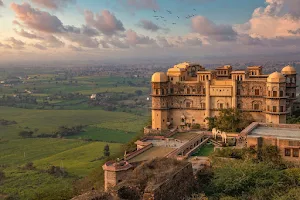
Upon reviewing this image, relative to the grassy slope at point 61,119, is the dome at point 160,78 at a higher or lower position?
higher

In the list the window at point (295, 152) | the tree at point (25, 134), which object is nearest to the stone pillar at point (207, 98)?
the window at point (295, 152)

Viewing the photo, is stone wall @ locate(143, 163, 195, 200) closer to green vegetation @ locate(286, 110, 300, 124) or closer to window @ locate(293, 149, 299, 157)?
window @ locate(293, 149, 299, 157)

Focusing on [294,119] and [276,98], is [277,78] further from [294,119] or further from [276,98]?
[294,119]

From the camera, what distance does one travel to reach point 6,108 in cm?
9794

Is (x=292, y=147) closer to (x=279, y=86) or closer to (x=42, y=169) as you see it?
(x=279, y=86)

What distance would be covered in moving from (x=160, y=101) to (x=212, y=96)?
512 centimetres

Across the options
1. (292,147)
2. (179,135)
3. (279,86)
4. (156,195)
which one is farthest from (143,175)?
(279,86)

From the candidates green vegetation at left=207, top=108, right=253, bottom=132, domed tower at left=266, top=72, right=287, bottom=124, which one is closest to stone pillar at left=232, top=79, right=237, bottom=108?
green vegetation at left=207, top=108, right=253, bottom=132

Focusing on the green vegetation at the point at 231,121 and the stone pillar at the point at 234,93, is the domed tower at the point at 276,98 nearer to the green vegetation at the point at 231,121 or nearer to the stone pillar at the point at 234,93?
the green vegetation at the point at 231,121

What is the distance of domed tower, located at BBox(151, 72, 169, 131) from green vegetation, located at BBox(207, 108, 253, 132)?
5.07 meters

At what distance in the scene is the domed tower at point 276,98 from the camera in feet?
104

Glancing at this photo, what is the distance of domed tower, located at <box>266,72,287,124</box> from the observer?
3178cm

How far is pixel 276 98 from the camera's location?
105 ft

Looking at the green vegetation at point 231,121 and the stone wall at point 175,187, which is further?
the green vegetation at point 231,121
